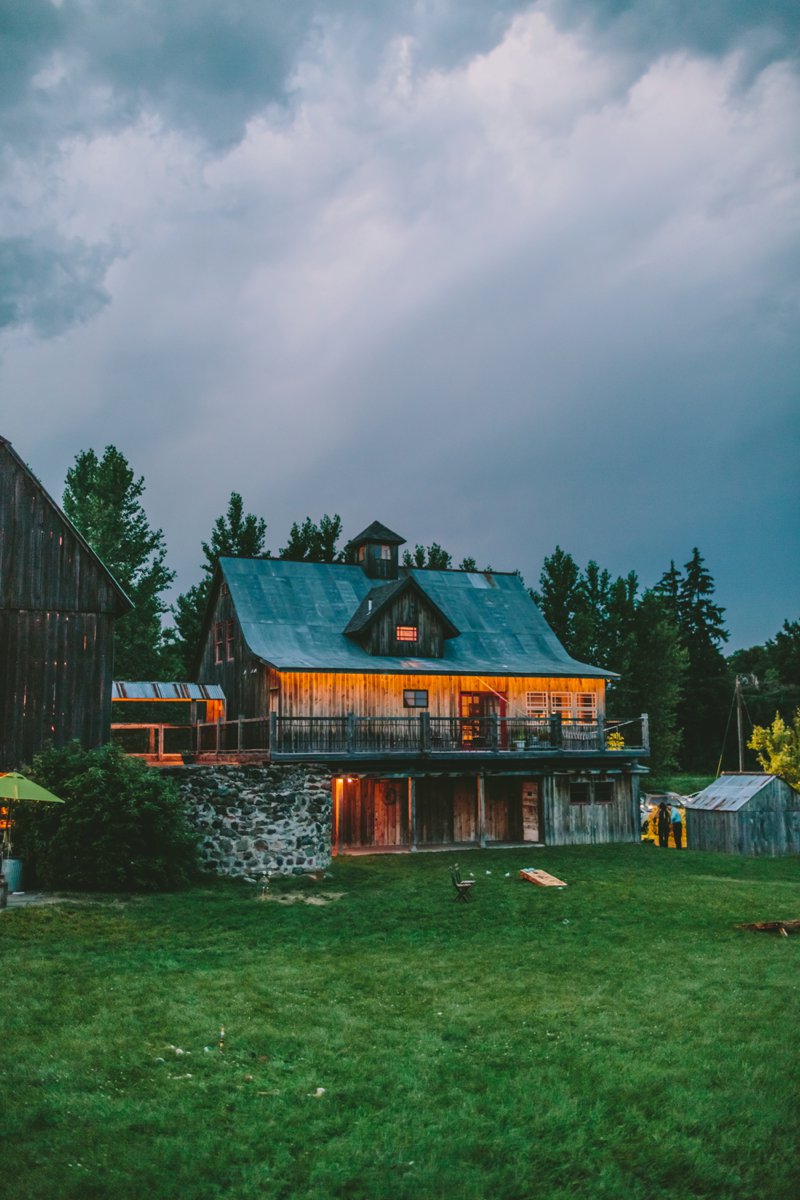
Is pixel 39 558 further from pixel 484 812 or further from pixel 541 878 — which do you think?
pixel 484 812

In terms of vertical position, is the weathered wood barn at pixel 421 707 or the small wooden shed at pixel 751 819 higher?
the weathered wood barn at pixel 421 707

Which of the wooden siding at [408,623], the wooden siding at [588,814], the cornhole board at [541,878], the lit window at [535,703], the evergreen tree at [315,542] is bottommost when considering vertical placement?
the cornhole board at [541,878]

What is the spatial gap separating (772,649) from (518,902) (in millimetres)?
65366

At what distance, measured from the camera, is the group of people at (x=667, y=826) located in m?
31.1

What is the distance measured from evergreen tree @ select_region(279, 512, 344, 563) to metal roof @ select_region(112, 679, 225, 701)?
2422 centimetres

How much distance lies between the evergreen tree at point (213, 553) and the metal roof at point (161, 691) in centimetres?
1767

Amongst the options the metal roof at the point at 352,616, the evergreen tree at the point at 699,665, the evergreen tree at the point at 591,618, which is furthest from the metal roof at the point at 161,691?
the evergreen tree at the point at 699,665

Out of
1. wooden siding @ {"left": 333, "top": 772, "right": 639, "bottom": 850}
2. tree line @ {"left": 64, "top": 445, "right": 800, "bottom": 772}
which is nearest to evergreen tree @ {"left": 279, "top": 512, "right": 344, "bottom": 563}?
tree line @ {"left": 64, "top": 445, "right": 800, "bottom": 772}

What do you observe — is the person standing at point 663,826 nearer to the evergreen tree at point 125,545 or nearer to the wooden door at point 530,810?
the wooden door at point 530,810

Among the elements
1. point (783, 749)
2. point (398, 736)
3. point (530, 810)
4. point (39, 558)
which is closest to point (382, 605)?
point (398, 736)

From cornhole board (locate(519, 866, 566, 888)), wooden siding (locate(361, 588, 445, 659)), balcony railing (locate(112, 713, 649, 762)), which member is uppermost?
wooden siding (locate(361, 588, 445, 659))

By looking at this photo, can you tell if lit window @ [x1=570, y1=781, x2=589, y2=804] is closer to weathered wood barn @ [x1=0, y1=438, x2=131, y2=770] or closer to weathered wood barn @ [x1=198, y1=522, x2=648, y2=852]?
weathered wood barn @ [x1=198, y1=522, x2=648, y2=852]

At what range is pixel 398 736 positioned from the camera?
28188 mm

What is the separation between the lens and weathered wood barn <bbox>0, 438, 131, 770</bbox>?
21.3 meters
